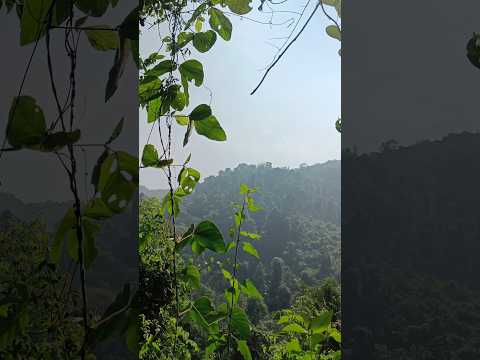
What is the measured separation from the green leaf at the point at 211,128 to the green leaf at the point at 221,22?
0.29 metres

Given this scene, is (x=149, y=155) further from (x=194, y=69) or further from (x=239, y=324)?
(x=239, y=324)

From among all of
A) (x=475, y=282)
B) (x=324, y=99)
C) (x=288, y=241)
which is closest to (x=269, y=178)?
(x=288, y=241)

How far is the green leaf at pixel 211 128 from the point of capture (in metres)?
1.19

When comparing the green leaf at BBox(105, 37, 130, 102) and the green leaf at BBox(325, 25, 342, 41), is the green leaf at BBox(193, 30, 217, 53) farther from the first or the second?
the green leaf at BBox(105, 37, 130, 102)

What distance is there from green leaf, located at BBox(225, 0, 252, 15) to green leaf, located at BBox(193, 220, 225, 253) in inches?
23.1

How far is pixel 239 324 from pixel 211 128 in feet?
2.13

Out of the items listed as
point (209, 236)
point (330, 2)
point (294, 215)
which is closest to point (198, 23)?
point (330, 2)

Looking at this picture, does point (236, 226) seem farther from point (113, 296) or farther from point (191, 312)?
point (113, 296)

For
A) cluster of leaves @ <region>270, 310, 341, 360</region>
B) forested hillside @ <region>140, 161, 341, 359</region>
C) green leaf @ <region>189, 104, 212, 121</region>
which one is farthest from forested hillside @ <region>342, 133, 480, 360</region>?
forested hillside @ <region>140, 161, 341, 359</region>

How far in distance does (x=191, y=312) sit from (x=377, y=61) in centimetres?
85

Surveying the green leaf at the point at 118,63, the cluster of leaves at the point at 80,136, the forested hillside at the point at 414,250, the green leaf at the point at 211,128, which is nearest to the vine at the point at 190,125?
the green leaf at the point at 211,128

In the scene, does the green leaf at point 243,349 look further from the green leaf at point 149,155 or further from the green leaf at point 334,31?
the green leaf at point 334,31

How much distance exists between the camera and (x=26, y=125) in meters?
0.52

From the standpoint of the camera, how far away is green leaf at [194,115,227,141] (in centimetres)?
119
